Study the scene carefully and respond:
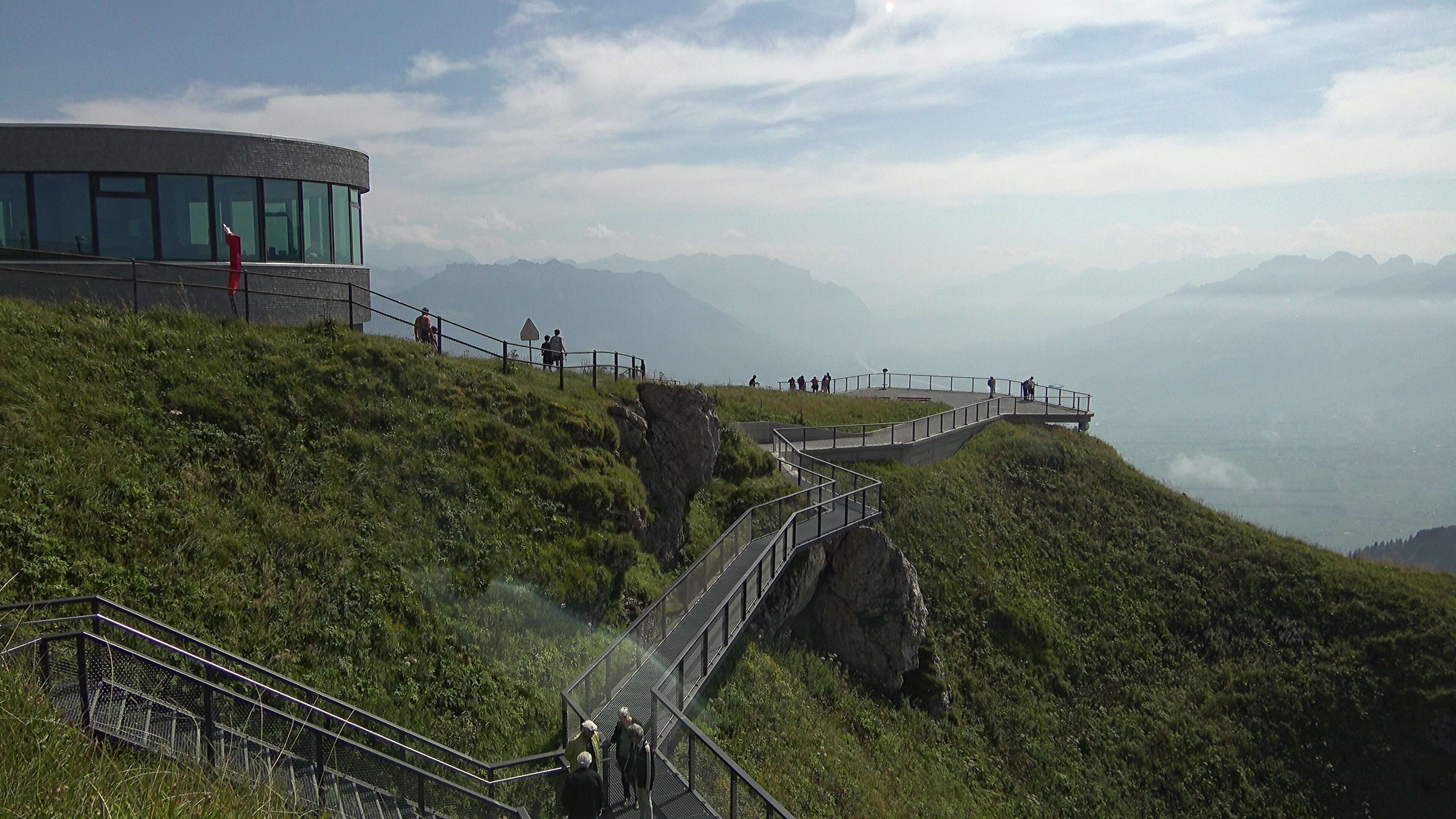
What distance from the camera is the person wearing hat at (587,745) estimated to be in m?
9.48

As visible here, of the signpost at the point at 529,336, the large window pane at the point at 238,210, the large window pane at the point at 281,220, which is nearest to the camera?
the large window pane at the point at 238,210

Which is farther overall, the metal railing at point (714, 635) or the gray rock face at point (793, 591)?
the gray rock face at point (793, 591)

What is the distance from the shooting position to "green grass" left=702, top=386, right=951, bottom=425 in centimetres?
3438

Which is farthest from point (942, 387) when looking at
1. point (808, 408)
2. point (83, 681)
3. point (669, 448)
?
point (83, 681)

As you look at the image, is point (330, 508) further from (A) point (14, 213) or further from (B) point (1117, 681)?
(B) point (1117, 681)

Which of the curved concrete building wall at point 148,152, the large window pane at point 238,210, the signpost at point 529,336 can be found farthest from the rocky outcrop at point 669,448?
the curved concrete building wall at point 148,152

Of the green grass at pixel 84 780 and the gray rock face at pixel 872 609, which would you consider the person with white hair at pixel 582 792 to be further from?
the gray rock face at pixel 872 609

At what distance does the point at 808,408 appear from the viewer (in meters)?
37.7

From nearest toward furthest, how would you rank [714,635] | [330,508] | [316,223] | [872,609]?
[330,508]
[714,635]
[872,609]
[316,223]

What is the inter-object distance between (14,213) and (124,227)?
2.02 m

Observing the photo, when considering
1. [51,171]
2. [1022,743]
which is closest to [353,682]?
[51,171]

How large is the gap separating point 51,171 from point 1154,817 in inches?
1155

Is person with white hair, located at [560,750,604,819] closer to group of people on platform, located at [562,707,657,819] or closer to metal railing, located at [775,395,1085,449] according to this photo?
group of people on platform, located at [562,707,657,819]

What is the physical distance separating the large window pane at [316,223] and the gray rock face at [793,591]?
46.5 ft
